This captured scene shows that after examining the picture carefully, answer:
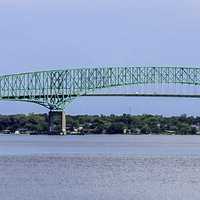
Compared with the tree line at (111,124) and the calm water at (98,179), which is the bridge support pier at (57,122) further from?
the calm water at (98,179)

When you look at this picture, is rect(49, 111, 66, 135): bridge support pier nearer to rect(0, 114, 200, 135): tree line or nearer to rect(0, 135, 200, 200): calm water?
rect(0, 114, 200, 135): tree line

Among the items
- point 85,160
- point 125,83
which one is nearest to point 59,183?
point 85,160

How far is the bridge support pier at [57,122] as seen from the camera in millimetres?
143000

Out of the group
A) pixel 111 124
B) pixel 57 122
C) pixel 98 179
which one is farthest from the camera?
pixel 111 124

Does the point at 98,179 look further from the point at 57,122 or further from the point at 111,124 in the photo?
the point at 111,124

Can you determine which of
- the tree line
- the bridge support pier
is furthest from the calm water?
the tree line

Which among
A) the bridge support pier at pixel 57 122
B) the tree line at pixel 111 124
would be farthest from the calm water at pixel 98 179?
the tree line at pixel 111 124

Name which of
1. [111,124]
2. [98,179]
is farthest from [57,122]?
[98,179]

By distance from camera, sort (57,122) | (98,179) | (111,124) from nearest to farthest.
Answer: (98,179)
(57,122)
(111,124)

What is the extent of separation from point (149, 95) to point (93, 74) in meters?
20.6

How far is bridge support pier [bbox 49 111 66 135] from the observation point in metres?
143

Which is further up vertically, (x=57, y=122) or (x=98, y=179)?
(x=57, y=122)

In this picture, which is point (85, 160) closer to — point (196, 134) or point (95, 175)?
point (95, 175)

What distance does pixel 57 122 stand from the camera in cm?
14650
